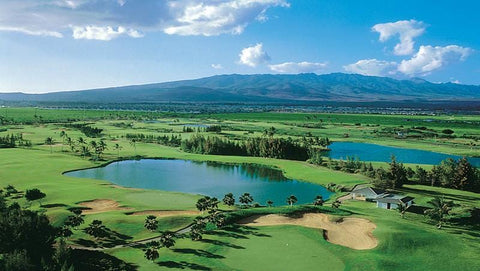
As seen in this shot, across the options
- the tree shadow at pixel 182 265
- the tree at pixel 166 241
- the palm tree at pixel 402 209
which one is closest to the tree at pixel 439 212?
the palm tree at pixel 402 209

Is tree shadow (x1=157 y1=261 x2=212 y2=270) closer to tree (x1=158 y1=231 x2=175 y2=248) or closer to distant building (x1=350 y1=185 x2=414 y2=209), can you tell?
tree (x1=158 y1=231 x2=175 y2=248)

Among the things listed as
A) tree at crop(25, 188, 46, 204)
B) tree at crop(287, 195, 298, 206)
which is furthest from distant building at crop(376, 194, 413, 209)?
tree at crop(25, 188, 46, 204)

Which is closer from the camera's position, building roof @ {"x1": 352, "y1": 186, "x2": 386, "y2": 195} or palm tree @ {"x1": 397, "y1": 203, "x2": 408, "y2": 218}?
palm tree @ {"x1": 397, "y1": 203, "x2": 408, "y2": 218}

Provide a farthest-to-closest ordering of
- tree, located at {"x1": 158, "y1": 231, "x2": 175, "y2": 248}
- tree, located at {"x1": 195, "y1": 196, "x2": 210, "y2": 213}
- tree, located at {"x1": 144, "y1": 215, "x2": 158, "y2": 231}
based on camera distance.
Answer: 1. tree, located at {"x1": 195, "y1": 196, "x2": 210, "y2": 213}
2. tree, located at {"x1": 144, "y1": 215, "x2": 158, "y2": 231}
3. tree, located at {"x1": 158, "y1": 231, "x2": 175, "y2": 248}

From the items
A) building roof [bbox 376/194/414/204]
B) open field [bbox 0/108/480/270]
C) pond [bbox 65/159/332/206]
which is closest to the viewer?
open field [bbox 0/108/480/270]

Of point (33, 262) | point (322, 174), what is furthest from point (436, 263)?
point (322, 174)

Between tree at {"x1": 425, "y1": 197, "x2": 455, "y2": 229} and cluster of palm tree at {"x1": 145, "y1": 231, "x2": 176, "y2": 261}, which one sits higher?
tree at {"x1": 425, "y1": 197, "x2": 455, "y2": 229}

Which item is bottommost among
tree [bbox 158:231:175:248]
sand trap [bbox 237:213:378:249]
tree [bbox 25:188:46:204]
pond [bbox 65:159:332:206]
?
pond [bbox 65:159:332:206]

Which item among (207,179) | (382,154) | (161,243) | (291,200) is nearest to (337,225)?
(291,200)
